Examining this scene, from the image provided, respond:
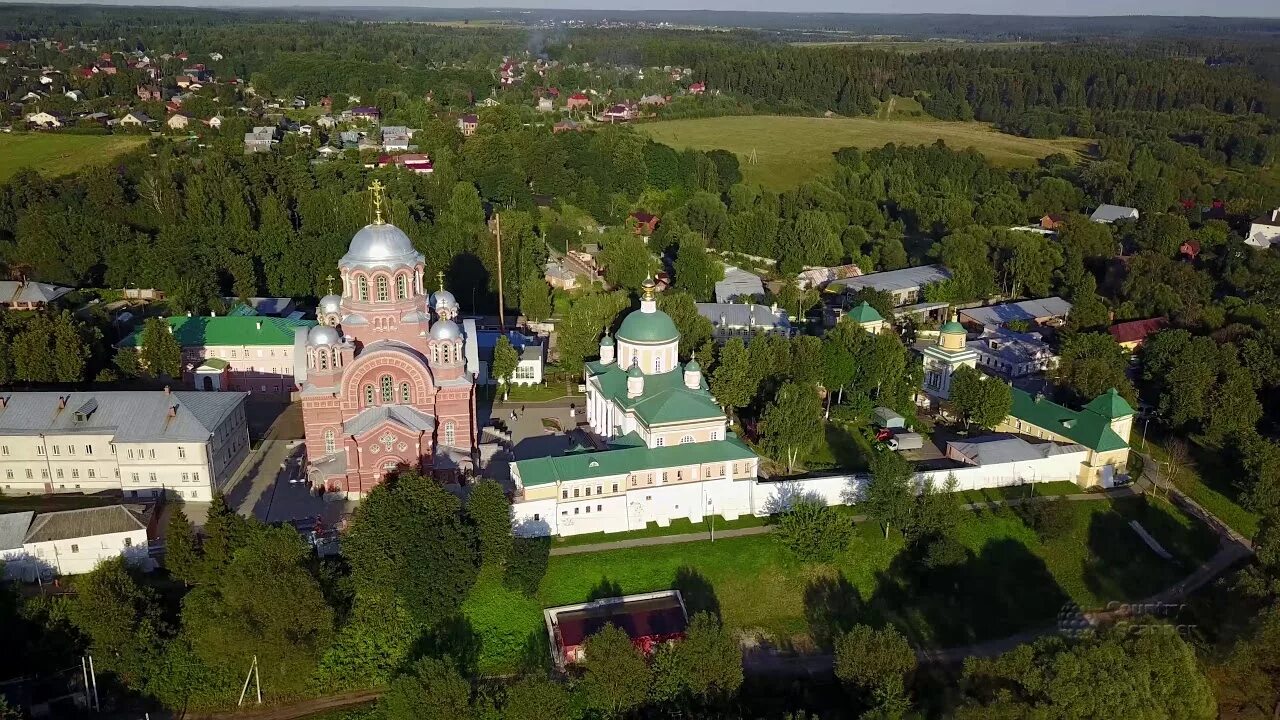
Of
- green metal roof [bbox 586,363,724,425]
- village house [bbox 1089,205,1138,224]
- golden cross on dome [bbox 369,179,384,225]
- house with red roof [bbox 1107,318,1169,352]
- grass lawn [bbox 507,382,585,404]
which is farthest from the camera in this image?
village house [bbox 1089,205,1138,224]

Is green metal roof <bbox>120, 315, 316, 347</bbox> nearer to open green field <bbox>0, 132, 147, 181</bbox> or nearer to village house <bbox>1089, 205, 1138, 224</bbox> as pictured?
open green field <bbox>0, 132, 147, 181</bbox>

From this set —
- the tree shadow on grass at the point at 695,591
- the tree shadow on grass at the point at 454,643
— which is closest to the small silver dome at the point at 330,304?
the tree shadow on grass at the point at 454,643

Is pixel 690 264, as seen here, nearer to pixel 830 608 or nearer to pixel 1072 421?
pixel 1072 421

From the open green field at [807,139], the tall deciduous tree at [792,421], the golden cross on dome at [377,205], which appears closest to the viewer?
the golden cross on dome at [377,205]

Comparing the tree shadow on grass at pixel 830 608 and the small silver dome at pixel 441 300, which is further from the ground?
the small silver dome at pixel 441 300

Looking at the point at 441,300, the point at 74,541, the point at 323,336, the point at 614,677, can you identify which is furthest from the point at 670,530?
the point at 74,541

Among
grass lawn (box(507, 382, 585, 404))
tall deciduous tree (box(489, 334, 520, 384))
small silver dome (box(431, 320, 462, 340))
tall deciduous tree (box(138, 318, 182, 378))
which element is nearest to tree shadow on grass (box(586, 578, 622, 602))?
small silver dome (box(431, 320, 462, 340))

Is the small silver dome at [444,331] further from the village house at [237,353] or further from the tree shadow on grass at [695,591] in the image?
the village house at [237,353]
